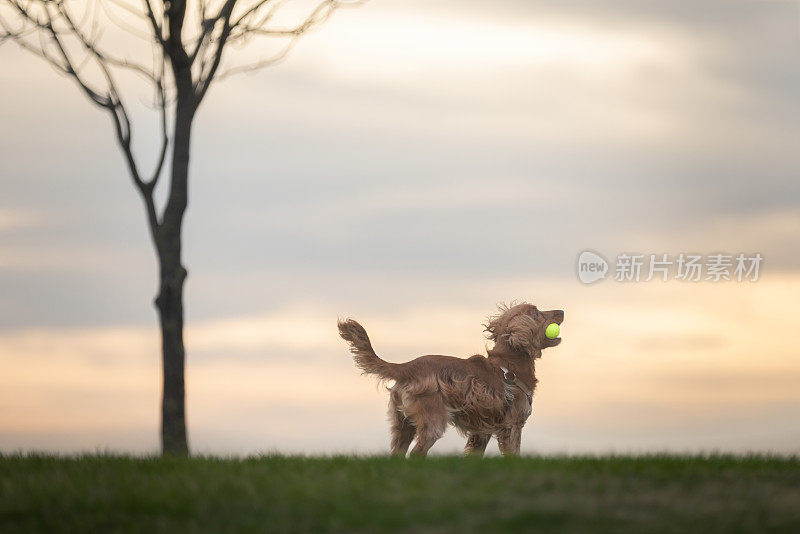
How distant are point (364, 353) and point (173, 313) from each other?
2.43m

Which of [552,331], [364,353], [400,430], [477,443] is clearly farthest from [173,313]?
[552,331]

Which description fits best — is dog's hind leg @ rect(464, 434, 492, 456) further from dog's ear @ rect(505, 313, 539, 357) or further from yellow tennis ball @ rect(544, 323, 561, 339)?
yellow tennis ball @ rect(544, 323, 561, 339)

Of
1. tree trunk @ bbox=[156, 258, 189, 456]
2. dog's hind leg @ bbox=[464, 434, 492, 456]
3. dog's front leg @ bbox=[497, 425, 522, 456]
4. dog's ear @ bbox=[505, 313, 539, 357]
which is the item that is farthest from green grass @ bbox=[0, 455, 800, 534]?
dog's ear @ bbox=[505, 313, 539, 357]

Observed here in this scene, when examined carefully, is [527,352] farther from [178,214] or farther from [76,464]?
[76,464]

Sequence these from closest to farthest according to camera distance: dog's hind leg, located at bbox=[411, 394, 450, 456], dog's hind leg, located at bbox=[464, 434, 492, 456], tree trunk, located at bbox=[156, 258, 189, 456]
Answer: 1. dog's hind leg, located at bbox=[411, 394, 450, 456]
2. tree trunk, located at bbox=[156, 258, 189, 456]
3. dog's hind leg, located at bbox=[464, 434, 492, 456]

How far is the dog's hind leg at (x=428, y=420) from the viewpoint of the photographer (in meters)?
11.5

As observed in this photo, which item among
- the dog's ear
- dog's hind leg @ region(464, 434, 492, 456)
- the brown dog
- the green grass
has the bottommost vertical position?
the green grass

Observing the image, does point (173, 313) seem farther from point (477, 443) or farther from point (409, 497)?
point (409, 497)

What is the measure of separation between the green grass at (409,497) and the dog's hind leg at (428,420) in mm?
1205

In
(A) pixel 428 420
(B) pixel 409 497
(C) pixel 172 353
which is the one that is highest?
(C) pixel 172 353

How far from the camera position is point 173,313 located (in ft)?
39.0

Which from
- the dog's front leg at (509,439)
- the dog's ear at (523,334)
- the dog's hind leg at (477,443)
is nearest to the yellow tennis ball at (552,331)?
the dog's ear at (523,334)

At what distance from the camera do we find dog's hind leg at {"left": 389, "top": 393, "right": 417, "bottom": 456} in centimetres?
1196

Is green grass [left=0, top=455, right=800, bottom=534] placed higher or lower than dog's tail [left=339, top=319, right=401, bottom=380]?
lower
